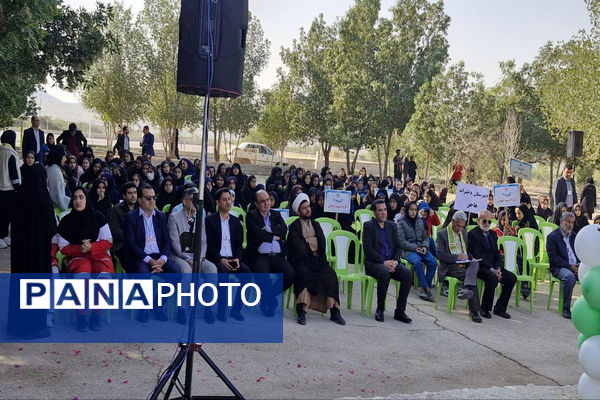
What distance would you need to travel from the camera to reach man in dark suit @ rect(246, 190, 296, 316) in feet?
21.9

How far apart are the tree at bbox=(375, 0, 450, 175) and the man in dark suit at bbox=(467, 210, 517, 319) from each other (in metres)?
22.6

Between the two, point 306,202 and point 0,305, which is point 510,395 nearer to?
point 306,202

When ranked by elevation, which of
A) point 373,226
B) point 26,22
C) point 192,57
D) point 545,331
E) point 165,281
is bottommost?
point 545,331

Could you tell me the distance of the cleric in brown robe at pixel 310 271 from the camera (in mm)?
6559

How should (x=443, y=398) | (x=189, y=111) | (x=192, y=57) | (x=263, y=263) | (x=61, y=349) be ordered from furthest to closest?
(x=189, y=111) < (x=263, y=263) < (x=61, y=349) < (x=443, y=398) < (x=192, y=57)

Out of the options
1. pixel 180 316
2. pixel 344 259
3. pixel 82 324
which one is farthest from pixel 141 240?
pixel 344 259

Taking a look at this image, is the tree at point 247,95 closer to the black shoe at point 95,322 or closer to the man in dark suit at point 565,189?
the man in dark suit at point 565,189

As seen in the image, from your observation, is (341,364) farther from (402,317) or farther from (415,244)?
(415,244)

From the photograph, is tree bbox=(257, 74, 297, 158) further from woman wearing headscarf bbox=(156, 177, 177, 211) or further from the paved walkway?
the paved walkway

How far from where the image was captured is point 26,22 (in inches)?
254

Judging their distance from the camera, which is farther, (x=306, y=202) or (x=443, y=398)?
(x=306, y=202)

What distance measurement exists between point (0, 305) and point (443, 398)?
14.7ft

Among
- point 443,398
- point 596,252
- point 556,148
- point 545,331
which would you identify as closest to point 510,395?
point 443,398

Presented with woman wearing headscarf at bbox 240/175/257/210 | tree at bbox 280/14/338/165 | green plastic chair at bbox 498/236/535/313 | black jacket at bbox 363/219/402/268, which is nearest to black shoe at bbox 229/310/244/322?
black jacket at bbox 363/219/402/268
